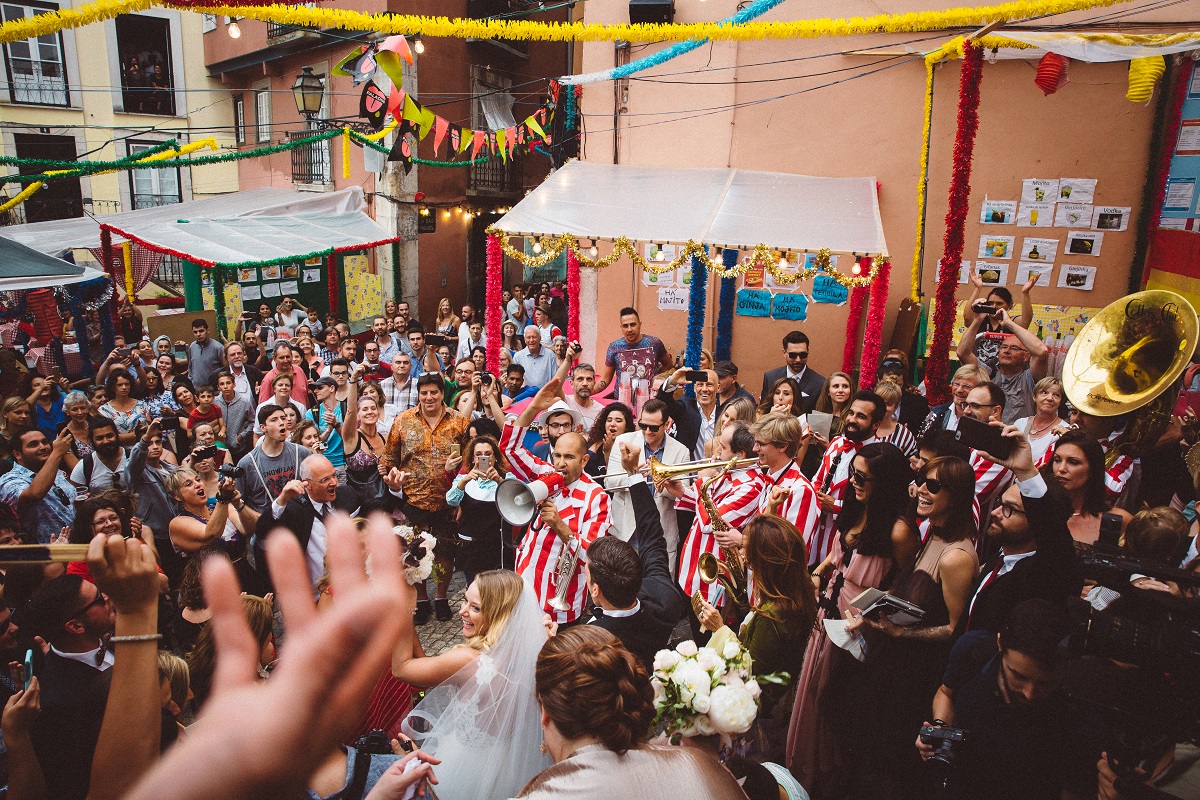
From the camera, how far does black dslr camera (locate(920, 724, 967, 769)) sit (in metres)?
2.20

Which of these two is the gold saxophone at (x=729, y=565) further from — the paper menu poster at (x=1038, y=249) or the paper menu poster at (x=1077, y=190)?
the paper menu poster at (x=1077, y=190)

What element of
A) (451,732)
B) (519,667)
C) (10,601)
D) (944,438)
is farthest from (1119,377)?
(10,601)

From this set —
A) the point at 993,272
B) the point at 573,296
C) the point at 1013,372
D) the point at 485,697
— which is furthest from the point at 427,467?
the point at 993,272

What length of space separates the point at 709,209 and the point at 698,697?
6.89m

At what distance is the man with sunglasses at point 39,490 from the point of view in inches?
167

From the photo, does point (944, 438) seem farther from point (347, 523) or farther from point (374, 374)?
point (374, 374)

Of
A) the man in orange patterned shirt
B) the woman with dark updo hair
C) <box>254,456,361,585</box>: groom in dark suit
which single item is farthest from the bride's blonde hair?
the man in orange patterned shirt

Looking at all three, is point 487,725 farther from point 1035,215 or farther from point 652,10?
point 652,10

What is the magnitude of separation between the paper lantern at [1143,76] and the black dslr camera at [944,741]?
645 centimetres

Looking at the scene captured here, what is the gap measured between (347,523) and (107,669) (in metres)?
2.02

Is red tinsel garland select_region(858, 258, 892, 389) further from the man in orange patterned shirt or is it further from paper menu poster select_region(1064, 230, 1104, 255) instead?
the man in orange patterned shirt

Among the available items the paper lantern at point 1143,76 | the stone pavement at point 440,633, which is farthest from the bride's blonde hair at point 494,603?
the paper lantern at point 1143,76

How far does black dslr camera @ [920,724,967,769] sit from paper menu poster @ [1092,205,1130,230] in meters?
8.20

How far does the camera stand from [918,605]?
286cm
